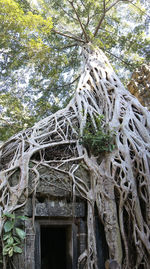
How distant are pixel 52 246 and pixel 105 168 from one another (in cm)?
258

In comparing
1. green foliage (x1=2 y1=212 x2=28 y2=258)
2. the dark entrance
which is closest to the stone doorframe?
green foliage (x1=2 y1=212 x2=28 y2=258)

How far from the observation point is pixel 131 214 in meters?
3.98

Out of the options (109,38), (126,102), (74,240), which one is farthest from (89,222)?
(109,38)

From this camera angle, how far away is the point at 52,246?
5773 millimetres

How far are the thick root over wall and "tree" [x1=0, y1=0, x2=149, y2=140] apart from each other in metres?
2.51

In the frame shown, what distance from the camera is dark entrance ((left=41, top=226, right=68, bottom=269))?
5625 millimetres

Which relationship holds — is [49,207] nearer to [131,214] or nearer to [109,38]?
[131,214]

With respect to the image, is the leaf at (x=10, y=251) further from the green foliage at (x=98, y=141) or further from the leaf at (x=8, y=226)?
the green foliage at (x=98, y=141)

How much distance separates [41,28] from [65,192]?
13.2 feet

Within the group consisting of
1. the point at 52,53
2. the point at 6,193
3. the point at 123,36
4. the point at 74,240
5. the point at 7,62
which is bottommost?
the point at 74,240

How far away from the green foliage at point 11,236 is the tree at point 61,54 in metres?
4.15

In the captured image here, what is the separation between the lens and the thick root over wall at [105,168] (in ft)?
12.5

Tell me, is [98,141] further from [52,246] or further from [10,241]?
[52,246]

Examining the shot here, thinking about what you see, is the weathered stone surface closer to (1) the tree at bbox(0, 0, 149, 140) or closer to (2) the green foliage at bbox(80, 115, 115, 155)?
(2) the green foliage at bbox(80, 115, 115, 155)
